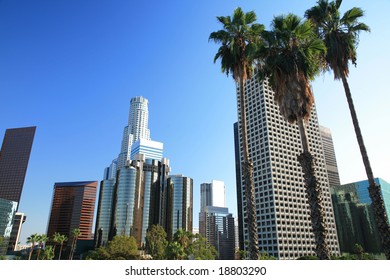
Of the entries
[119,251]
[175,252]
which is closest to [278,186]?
[119,251]

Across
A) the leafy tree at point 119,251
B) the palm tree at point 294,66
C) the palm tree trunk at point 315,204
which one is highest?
the palm tree at point 294,66

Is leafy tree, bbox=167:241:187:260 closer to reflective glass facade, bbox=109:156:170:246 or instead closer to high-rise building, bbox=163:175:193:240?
reflective glass facade, bbox=109:156:170:246

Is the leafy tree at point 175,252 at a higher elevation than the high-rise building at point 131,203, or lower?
lower

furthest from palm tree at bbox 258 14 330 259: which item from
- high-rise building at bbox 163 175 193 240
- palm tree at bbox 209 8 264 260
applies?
high-rise building at bbox 163 175 193 240

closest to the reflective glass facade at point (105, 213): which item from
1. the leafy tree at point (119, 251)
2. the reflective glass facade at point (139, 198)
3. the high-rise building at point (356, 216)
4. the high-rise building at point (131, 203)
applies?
the high-rise building at point (131, 203)

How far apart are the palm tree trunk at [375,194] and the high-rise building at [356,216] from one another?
153 metres

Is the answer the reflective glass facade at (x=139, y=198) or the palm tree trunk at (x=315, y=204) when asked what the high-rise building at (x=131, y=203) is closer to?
the reflective glass facade at (x=139, y=198)

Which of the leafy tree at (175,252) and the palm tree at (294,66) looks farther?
the leafy tree at (175,252)

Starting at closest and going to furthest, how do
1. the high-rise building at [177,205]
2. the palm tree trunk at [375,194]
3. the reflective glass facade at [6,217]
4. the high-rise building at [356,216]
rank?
the palm tree trunk at [375,194] < the high-rise building at [356,216] < the high-rise building at [177,205] < the reflective glass facade at [6,217]

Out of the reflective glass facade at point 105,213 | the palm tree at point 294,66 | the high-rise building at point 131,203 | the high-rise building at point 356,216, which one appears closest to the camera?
the palm tree at point 294,66

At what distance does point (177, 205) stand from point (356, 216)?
99787 mm

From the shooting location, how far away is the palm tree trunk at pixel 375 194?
17125 mm

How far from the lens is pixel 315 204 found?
1648 centimetres
